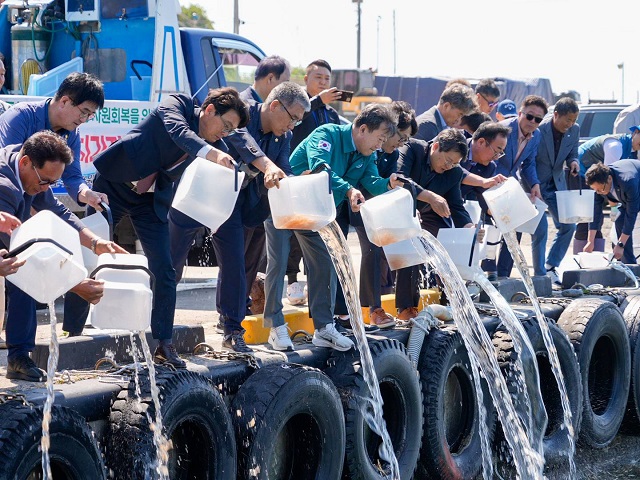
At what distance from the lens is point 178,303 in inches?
328

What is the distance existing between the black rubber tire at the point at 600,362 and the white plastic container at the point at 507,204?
2.71 ft

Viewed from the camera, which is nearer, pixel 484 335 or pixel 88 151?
pixel 484 335

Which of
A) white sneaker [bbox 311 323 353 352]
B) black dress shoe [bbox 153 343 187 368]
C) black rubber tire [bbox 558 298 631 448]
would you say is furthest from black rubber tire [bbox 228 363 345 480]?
black rubber tire [bbox 558 298 631 448]

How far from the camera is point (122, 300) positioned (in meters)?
4.31

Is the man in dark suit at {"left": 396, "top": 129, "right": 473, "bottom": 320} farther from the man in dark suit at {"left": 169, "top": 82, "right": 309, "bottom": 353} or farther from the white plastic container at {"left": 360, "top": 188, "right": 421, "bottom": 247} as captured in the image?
the man in dark suit at {"left": 169, "top": 82, "right": 309, "bottom": 353}

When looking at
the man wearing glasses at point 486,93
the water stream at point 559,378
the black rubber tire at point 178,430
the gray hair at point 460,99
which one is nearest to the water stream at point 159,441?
the black rubber tire at point 178,430

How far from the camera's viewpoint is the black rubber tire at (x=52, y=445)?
359 centimetres

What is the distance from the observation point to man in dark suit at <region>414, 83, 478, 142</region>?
25.1 ft

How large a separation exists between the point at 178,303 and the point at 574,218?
3511mm

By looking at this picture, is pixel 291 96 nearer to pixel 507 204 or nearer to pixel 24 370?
pixel 24 370

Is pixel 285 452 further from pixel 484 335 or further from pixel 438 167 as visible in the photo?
pixel 438 167

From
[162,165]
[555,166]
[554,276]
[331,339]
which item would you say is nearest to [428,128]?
[555,166]

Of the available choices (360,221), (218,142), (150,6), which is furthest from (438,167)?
(150,6)

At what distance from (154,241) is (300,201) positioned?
0.75 meters
